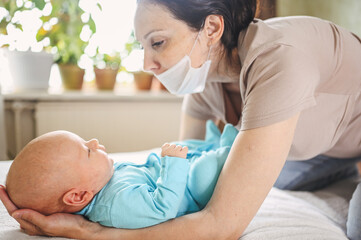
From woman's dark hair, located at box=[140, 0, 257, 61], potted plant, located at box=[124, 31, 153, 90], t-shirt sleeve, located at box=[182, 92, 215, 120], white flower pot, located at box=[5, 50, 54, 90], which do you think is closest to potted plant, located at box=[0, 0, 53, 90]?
white flower pot, located at box=[5, 50, 54, 90]

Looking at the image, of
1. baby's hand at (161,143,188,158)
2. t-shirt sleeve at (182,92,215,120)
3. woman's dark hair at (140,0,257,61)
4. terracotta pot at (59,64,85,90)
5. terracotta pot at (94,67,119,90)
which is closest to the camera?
baby's hand at (161,143,188,158)

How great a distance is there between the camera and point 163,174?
91 cm

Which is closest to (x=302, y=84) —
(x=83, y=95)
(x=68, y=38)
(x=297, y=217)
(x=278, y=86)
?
(x=278, y=86)

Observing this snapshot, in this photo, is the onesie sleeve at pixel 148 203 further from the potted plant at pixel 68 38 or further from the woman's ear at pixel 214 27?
the potted plant at pixel 68 38

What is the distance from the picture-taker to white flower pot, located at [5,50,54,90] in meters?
2.14

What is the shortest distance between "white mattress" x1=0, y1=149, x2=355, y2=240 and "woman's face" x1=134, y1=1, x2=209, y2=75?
21.3 inches

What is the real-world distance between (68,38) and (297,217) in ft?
5.96

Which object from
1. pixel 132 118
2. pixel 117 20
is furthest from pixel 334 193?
pixel 117 20

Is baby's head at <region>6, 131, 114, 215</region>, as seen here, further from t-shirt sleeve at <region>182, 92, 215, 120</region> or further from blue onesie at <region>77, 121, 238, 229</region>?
t-shirt sleeve at <region>182, 92, 215, 120</region>

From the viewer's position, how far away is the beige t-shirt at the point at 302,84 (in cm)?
91

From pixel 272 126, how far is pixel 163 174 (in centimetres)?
31

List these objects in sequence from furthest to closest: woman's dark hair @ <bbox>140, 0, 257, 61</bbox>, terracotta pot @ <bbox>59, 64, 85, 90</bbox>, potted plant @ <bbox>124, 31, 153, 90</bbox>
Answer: potted plant @ <bbox>124, 31, 153, 90</bbox> < terracotta pot @ <bbox>59, 64, 85, 90</bbox> < woman's dark hair @ <bbox>140, 0, 257, 61</bbox>

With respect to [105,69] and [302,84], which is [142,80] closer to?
[105,69]

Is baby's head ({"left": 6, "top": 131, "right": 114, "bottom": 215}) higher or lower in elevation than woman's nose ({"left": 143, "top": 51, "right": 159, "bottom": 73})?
lower
